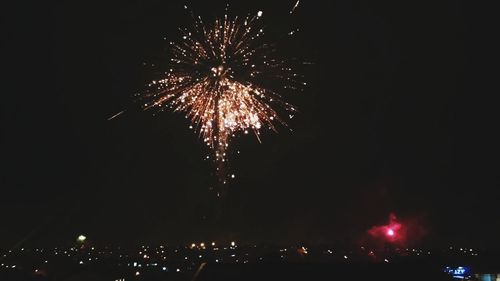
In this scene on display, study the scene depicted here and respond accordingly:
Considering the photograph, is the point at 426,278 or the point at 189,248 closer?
the point at 426,278

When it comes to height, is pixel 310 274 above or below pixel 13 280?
below

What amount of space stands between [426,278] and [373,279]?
995 millimetres

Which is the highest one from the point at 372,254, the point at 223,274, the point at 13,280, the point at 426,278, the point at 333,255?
the point at 333,255

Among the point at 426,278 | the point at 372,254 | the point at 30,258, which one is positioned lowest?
the point at 426,278

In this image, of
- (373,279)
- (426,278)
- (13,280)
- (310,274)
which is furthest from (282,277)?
(13,280)

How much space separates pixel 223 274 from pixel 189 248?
8381 centimetres

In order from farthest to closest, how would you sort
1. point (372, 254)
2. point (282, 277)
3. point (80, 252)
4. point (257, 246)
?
point (257, 246) → point (80, 252) → point (372, 254) → point (282, 277)

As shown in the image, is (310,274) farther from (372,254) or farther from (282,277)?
(372,254)

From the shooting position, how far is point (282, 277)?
10.2m

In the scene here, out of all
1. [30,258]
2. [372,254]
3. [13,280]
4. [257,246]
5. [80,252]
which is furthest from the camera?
[257,246]

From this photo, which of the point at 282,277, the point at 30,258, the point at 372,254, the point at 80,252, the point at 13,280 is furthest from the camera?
the point at 80,252

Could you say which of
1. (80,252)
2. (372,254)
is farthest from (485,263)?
(80,252)

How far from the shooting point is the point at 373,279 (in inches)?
404

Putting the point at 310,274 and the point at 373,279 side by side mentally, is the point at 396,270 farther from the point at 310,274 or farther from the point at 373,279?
the point at 310,274
